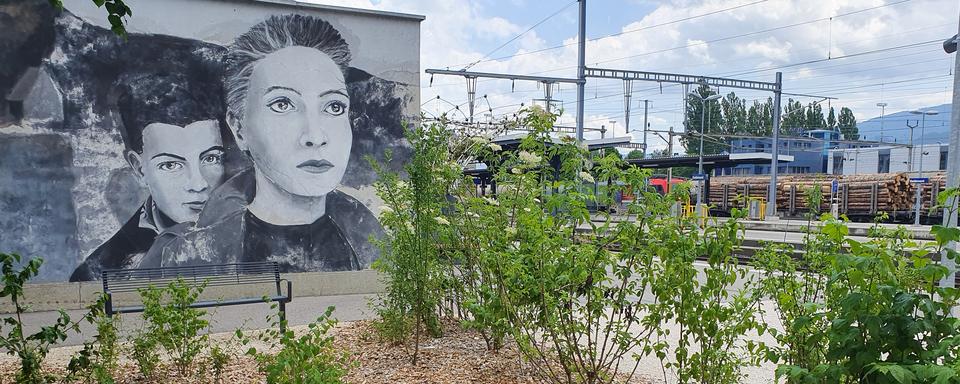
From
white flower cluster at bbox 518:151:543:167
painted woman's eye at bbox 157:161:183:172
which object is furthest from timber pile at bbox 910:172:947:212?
white flower cluster at bbox 518:151:543:167

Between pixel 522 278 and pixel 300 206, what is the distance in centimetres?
625

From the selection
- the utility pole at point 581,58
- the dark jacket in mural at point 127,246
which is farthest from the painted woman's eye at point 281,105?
the utility pole at point 581,58

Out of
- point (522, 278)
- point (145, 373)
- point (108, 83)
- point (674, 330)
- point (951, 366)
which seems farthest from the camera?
point (108, 83)

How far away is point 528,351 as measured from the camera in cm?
470

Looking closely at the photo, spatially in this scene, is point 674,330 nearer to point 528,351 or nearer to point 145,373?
point 528,351

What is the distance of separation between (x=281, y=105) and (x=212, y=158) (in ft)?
3.91

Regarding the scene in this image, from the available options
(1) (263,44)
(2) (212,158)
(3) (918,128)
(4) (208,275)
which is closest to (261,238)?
(4) (208,275)

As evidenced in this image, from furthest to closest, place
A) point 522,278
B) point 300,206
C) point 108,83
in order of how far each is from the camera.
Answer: point 300,206, point 108,83, point 522,278

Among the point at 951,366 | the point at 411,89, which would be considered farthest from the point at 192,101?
the point at 951,366

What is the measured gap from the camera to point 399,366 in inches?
227

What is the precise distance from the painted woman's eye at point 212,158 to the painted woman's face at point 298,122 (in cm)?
36

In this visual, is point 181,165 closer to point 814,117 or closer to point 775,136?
point 775,136

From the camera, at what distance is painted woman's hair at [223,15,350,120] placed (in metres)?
9.59

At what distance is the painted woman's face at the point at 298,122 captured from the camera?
972cm
